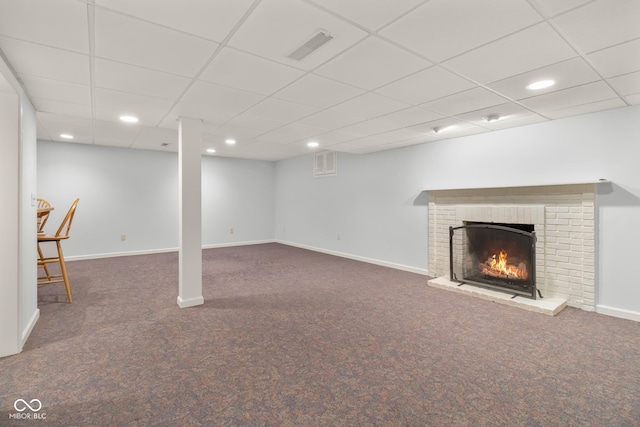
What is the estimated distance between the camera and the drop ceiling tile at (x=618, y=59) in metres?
2.02

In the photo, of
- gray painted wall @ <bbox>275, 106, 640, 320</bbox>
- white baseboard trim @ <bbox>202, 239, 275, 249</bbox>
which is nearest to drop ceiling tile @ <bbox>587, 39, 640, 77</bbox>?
gray painted wall @ <bbox>275, 106, 640, 320</bbox>

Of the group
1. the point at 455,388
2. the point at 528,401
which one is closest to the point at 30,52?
the point at 455,388

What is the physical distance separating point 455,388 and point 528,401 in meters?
0.41

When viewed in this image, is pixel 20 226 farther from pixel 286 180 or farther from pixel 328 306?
pixel 286 180

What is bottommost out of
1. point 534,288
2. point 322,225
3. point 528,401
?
point 528,401

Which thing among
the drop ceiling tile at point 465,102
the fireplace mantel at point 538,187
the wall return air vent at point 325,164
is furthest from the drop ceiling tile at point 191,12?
the wall return air vent at point 325,164

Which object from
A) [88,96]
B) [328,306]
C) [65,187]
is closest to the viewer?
[88,96]

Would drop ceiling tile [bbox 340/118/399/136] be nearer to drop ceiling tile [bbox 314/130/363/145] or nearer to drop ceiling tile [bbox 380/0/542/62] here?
drop ceiling tile [bbox 314/130/363/145]

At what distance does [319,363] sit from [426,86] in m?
2.43

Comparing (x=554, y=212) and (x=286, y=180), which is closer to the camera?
(x=554, y=212)

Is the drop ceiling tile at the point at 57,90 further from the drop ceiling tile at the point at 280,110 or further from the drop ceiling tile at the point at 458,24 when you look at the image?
the drop ceiling tile at the point at 458,24

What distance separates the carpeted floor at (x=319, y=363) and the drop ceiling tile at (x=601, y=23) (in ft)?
7.27

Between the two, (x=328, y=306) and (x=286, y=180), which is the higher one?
(x=286, y=180)

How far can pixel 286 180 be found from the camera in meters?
8.47
